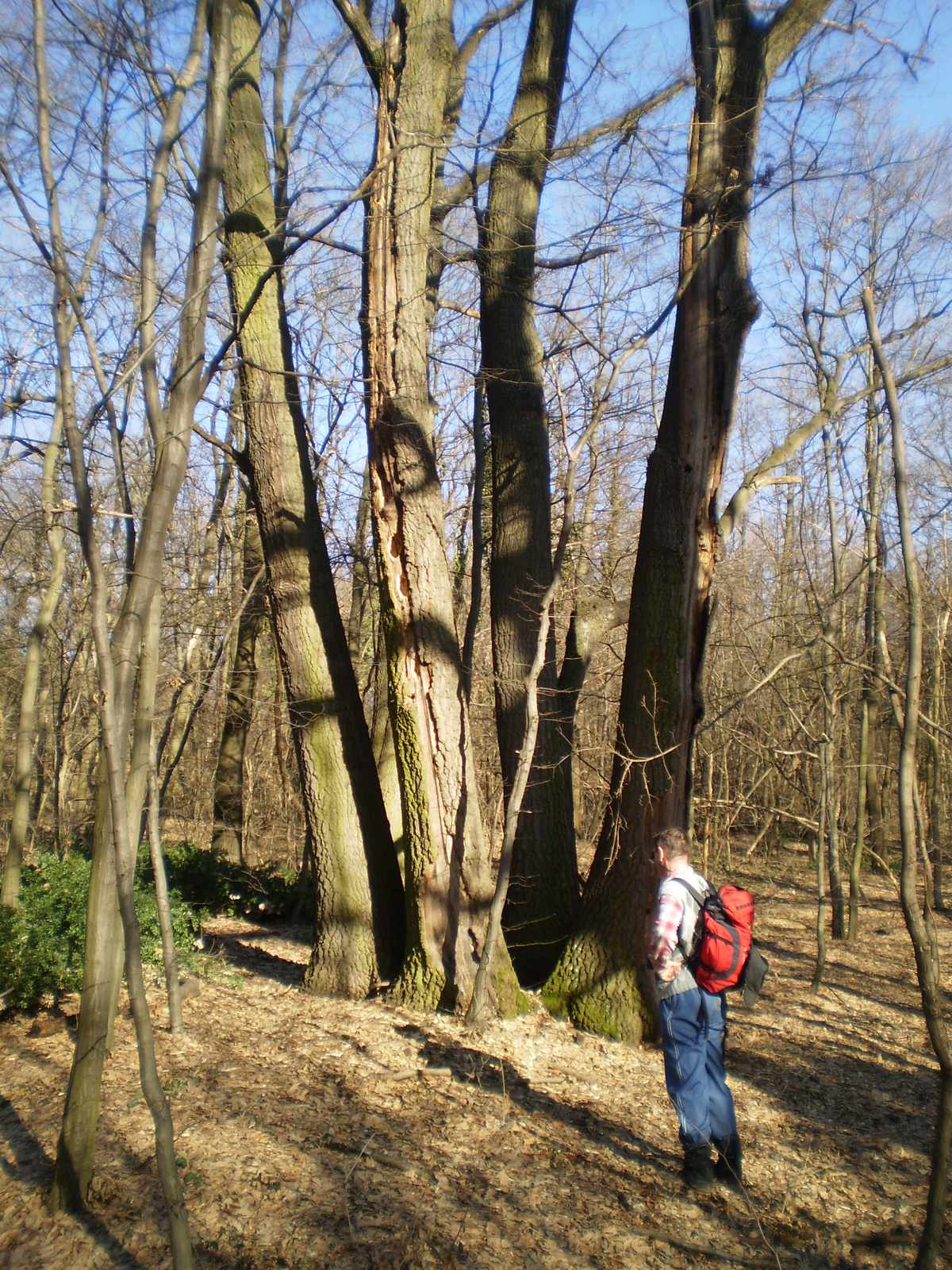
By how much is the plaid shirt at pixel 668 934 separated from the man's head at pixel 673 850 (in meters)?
0.15

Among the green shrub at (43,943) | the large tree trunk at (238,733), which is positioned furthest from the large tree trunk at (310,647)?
the large tree trunk at (238,733)

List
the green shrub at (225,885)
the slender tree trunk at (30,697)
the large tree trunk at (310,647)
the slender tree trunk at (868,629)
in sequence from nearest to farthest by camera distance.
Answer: the large tree trunk at (310,647)
the slender tree trunk at (30,697)
the slender tree trunk at (868,629)
the green shrub at (225,885)

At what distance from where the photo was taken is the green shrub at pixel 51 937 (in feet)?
18.1

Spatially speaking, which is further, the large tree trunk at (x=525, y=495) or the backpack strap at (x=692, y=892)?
the large tree trunk at (x=525, y=495)

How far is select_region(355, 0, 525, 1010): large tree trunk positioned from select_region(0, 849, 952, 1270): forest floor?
65 cm

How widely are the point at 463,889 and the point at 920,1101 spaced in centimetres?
331

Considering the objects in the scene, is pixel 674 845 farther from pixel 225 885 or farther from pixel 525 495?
pixel 225 885

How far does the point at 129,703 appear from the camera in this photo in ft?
10.6

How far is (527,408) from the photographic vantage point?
24.2ft

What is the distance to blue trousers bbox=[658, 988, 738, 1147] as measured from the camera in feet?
12.4

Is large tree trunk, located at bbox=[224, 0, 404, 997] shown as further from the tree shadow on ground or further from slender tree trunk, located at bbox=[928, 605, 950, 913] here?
slender tree trunk, located at bbox=[928, 605, 950, 913]

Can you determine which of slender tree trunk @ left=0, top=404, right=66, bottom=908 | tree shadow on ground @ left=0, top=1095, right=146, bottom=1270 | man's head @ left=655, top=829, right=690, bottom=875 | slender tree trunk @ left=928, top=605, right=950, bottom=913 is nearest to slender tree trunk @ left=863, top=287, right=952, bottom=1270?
man's head @ left=655, top=829, right=690, bottom=875

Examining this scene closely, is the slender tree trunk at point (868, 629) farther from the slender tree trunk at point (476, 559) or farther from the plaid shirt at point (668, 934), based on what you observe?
the plaid shirt at point (668, 934)

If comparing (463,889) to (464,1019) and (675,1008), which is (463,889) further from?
(675,1008)
